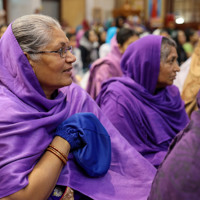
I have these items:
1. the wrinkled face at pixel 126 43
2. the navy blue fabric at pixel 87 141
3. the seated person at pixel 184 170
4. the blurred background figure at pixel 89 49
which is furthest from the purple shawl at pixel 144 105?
the blurred background figure at pixel 89 49

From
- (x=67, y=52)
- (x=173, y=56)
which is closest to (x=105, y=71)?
(x=173, y=56)

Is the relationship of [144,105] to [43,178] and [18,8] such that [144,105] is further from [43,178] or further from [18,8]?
[18,8]

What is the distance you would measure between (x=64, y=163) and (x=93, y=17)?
15216 millimetres

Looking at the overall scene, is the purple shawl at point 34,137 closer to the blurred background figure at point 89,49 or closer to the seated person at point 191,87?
the seated person at point 191,87

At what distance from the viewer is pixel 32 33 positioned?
1.53 meters

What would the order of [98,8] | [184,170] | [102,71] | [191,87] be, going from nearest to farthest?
1. [184,170]
2. [191,87]
3. [102,71]
4. [98,8]

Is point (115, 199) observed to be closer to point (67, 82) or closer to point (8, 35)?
point (67, 82)

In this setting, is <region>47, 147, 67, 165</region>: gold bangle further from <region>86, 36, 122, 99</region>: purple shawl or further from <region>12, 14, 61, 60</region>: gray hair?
<region>86, 36, 122, 99</region>: purple shawl

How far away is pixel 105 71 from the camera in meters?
3.93

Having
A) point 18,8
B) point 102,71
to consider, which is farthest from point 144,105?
point 18,8

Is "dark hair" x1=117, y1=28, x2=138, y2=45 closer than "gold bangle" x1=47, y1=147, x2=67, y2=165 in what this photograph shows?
No

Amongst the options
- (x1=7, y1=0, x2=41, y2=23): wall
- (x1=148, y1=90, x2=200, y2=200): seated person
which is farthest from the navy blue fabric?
(x1=7, y1=0, x2=41, y2=23): wall

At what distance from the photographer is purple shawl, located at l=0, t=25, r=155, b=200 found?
4.49 ft

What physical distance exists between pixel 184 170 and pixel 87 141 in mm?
655
